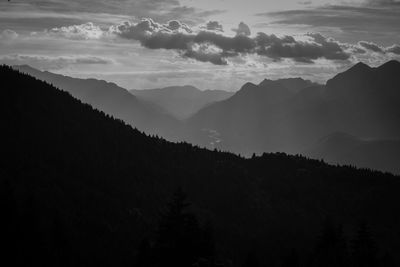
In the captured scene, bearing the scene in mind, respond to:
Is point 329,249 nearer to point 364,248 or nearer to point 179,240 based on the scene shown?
point 364,248

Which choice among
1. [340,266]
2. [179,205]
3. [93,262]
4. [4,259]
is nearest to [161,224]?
[179,205]

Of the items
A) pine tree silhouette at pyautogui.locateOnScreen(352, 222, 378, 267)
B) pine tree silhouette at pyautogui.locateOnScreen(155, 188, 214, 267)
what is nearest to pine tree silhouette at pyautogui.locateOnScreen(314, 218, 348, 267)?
pine tree silhouette at pyautogui.locateOnScreen(352, 222, 378, 267)

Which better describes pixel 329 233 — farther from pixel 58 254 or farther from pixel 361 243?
pixel 58 254

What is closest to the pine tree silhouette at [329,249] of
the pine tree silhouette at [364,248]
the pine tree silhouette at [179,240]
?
the pine tree silhouette at [364,248]

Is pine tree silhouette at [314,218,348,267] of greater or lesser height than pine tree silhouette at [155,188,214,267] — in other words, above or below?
below

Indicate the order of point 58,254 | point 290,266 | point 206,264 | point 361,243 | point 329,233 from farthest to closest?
point 58,254
point 290,266
point 329,233
point 361,243
point 206,264

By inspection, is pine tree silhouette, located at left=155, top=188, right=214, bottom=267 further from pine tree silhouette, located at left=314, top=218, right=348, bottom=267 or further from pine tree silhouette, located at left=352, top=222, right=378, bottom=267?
pine tree silhouette, located at left=314, top=218, right=348, bottom=267

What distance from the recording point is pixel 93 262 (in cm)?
18512

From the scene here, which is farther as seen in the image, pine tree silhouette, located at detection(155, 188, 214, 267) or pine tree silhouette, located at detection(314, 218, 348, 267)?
pine tree silhouette, located at detection(314, 218, 348, 267)

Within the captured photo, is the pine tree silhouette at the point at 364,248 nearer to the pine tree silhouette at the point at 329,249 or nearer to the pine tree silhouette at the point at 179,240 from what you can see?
the pine tree silhouette at the point at 329,249

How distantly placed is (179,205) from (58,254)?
9825 cm

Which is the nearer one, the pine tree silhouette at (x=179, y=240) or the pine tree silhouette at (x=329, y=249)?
the pine tree silhouette at (x=179, y=240)

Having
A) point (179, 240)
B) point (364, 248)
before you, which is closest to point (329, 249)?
point (364, 248)

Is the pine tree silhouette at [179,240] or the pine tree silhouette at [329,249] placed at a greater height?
the pine tree silhouette at [179,240]
